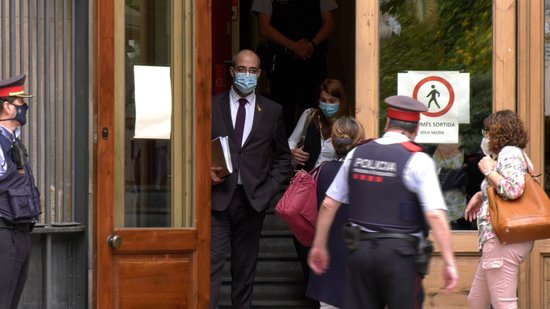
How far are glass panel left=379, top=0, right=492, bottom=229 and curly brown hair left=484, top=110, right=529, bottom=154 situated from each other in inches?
41.1

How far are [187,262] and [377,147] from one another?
2.08 meters

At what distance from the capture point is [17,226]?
297 inches

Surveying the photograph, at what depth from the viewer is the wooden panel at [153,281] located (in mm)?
8125

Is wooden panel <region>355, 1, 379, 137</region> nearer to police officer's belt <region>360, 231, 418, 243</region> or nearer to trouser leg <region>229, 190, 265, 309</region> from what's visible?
trouser leg <region>229, 190, 265, 309</region>

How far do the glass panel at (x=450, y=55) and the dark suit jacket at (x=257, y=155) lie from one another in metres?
0.81

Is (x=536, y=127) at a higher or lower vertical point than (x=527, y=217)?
higher

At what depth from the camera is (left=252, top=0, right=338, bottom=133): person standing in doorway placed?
11.0 m

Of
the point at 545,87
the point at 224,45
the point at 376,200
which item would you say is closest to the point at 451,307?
the point at 545,87

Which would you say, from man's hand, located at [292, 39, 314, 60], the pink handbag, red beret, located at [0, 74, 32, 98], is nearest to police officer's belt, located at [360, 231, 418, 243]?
the pink handbag

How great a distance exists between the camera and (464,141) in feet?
29.8

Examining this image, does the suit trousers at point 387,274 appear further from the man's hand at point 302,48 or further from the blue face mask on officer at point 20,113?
the man's hand at point 302,48

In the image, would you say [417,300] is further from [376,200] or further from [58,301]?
[58,301]

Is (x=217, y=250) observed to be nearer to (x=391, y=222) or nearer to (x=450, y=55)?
(x=391, y=222)

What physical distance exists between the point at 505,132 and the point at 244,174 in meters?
1.93
